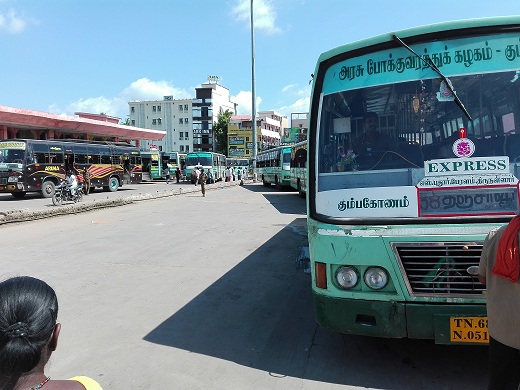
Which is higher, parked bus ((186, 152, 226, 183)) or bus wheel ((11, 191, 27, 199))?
parked bus ((186, 152, 226, 183))

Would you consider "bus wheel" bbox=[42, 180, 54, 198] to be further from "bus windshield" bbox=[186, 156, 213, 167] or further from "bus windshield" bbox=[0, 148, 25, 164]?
"bus windshield" bbox=[186, 156, 213, 167]

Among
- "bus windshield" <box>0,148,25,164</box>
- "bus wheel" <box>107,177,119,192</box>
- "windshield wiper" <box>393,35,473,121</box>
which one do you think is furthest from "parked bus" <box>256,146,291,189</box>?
"windshield wiper" <box>393,35,473,121</box>

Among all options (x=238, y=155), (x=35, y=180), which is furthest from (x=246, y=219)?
(x=238, y=155)

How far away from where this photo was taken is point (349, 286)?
317 cm

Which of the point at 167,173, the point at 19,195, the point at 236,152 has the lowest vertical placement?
the point at 19,195

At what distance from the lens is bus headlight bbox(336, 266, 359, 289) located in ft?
10.4

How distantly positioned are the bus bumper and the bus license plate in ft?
0.09

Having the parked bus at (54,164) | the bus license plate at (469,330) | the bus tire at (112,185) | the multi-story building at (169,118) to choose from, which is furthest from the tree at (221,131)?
the bus license plate at (469,330)

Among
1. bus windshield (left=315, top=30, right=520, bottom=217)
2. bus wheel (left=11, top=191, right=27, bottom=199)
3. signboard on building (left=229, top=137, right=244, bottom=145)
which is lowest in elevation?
bus wheel (left=11, top=191, right=27, bottom=199)

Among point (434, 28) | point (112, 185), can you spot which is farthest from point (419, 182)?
point (112, 185)

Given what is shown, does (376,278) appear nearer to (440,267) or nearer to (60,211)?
(440,267)

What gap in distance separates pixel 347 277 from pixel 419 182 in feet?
2.96

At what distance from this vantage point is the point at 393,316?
3.05 meters

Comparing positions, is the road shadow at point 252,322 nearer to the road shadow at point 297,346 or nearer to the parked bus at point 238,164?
the road shadow at point 297,346
